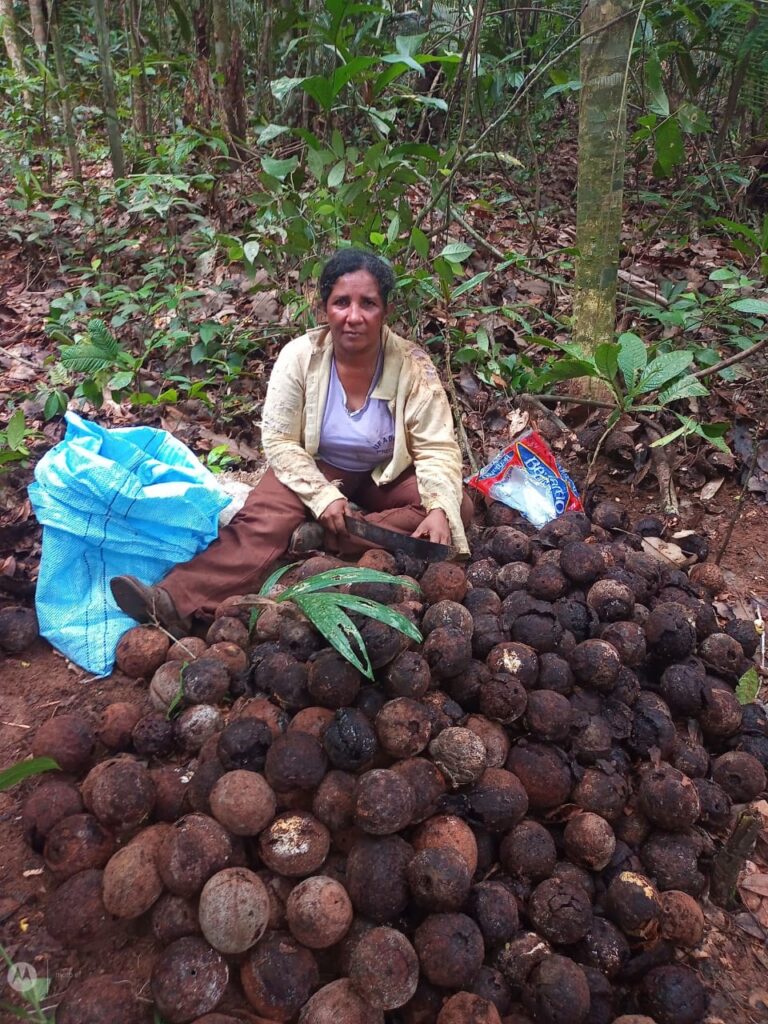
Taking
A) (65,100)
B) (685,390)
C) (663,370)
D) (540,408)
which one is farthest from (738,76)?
(65,100)

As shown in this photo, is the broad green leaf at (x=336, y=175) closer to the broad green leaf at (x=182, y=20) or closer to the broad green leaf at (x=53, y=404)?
the broad green leaf at (x=53, y=404)

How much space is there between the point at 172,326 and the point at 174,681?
3.65 m

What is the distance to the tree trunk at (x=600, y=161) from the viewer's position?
3959 millimetres

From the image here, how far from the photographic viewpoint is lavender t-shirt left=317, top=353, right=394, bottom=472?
154 inches

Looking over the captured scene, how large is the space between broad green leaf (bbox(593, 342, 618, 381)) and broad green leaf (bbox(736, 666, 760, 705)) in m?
1.65

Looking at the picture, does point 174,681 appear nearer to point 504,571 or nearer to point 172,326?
point 504,571

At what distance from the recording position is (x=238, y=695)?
280 cm

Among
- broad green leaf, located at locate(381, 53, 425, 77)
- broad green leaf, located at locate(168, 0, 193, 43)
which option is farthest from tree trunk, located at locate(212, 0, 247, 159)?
broad green leaf, located at locate(381, 53, 425, 77)

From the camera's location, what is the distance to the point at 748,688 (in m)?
2.92

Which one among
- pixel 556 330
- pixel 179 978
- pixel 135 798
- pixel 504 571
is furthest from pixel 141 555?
pixel 556 330

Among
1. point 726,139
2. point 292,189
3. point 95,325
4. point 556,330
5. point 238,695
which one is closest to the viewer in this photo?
point 238,695

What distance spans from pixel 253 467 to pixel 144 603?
161 centimetres

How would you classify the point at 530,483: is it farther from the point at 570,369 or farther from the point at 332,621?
the point at 332,621

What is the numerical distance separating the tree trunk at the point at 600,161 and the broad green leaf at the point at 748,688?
2.36 metres
